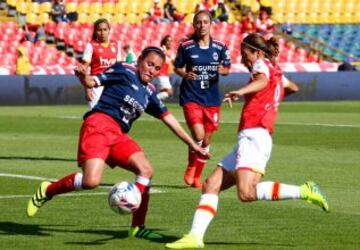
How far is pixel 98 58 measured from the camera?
17.4 m

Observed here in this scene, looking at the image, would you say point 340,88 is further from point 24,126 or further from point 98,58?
point 98,58

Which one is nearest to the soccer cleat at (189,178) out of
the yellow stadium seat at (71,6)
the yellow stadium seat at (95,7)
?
the yellow stadium seat at (71,6)

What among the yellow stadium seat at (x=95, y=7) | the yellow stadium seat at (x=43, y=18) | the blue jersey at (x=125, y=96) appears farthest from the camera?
the yellow stadium seat at (x=95, y=7)

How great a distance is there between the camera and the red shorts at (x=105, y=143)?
34.4 feet

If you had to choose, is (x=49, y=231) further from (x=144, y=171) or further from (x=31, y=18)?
(x=31, y=18)

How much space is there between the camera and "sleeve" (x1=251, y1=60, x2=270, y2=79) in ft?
32.5

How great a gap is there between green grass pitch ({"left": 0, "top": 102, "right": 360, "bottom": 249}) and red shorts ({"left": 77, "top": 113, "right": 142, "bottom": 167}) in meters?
0.75

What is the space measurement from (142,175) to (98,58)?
7.25 m

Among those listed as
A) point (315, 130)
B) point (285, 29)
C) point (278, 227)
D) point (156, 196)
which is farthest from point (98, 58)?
point (285, 29)

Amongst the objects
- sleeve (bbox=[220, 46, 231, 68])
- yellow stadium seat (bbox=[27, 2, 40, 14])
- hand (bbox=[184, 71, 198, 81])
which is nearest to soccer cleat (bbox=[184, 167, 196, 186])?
hand (bbox=[184, 71, 198, 81])

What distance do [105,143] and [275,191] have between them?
5.44 feet

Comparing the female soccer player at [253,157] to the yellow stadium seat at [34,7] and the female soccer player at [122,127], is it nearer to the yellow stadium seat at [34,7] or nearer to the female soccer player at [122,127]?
the female soccer player at [122,127]

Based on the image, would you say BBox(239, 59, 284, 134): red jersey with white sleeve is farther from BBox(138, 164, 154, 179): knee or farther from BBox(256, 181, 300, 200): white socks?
BBox(138, 164, 154, 179): knee

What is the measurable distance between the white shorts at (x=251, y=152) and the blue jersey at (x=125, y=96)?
99 centimetres
